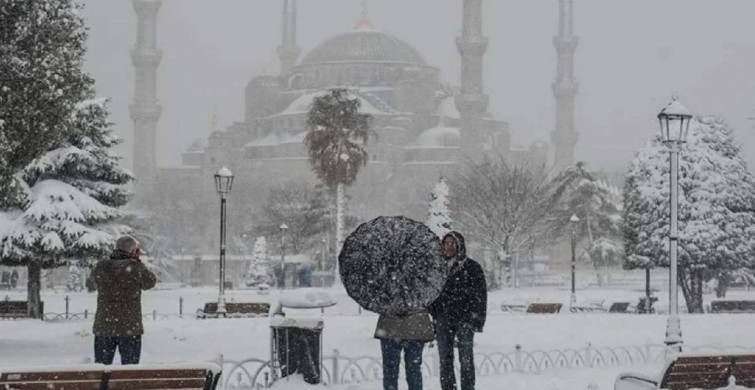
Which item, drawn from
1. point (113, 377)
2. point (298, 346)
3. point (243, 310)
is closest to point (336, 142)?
point (243, 310)

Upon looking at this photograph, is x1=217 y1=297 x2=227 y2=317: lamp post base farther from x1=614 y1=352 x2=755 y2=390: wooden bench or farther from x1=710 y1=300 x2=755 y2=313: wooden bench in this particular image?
x1=614 y1=352 x2=755 y2=390: wooden bench

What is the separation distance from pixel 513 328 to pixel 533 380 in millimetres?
8583

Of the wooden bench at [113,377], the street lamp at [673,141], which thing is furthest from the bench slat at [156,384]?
the street lamp at [673,141]

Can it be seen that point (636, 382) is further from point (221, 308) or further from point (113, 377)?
point (221, 308)

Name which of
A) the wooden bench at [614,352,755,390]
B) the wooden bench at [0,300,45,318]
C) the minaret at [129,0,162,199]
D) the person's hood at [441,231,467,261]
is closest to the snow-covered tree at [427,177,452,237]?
the wooden bench at [0,300,45,318]

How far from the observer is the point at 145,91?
98625mm

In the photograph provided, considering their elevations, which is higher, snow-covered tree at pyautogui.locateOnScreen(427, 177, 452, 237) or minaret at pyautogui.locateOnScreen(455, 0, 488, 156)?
minaret at pyautogui.locateOnScreen(455, 0, 488, 156)

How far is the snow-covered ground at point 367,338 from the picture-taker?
48.2ft

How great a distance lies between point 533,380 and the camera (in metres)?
13.2

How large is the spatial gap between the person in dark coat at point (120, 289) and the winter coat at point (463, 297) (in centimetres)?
241

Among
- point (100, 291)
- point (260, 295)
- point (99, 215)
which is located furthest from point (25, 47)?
point (260, 295)

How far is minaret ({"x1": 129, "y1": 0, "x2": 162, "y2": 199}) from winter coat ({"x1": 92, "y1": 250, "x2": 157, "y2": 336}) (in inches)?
3510

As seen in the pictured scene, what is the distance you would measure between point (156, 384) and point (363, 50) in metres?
104

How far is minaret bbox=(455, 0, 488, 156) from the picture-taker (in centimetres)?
8962
